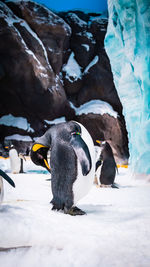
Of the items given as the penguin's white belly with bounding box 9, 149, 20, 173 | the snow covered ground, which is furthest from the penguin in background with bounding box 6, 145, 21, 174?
the snow covered ground

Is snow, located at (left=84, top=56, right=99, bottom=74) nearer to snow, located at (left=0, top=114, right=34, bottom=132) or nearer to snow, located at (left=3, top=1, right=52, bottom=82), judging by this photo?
snow, located at (left=3, top=1, right=52, bottom=82)

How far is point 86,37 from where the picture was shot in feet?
38.5

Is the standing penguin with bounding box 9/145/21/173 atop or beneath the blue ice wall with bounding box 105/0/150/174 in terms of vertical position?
beneath

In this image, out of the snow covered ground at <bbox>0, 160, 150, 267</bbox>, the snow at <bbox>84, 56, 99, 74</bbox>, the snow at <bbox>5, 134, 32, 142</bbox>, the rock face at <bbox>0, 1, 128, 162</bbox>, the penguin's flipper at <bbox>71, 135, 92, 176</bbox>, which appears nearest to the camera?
the snow covered ground at <bbox>0, 160, 150, 267</bbox>

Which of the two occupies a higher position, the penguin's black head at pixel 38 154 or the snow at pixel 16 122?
the penguin's black head at pixel 38 154

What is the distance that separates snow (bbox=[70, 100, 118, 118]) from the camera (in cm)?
1043

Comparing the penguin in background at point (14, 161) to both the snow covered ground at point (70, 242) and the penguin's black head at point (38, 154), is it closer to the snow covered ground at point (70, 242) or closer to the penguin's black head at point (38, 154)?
the penguin's black head at point (38, 154)

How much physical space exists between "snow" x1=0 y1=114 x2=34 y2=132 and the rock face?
0.05 metres

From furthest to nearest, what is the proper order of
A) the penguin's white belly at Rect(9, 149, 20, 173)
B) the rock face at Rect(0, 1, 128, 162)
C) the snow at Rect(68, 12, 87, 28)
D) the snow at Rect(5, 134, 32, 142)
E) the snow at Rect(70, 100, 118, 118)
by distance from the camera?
the snow at Rect(68, 12, 87, 28), the snow at Rect(70, 100, 118, 118), the snow at Rect(5, 134, 32, 142), the rock face at Rect(0, 1, 128, 162), the penguin's white belly at Rect(9, 149, 20, 173)

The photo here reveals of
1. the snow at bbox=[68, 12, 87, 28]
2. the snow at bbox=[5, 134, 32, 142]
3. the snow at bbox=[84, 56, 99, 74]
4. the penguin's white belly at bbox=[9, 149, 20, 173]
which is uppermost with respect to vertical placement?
the snow at bbox=[68, 12, 87, 28]

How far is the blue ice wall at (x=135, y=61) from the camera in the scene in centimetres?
347

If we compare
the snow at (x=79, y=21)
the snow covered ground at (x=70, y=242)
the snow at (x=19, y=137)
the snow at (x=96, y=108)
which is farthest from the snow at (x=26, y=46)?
the snow covered ground at (x=70, y=242)

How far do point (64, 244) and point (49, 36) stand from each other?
37.6 feet

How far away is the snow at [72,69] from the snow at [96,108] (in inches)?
60.3
